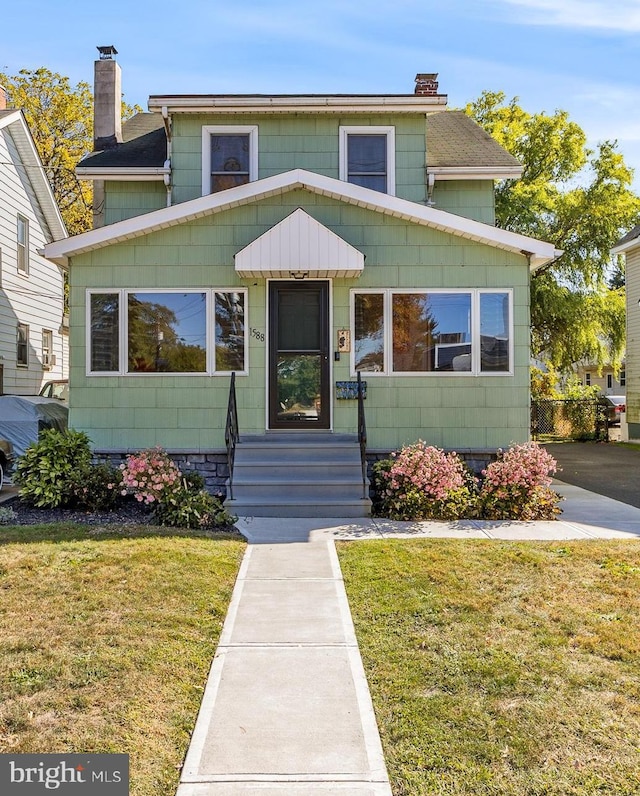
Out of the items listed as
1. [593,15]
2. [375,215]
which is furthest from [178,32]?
[593,15]

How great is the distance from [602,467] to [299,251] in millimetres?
8826

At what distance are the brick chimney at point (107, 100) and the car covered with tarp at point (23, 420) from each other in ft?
18.1

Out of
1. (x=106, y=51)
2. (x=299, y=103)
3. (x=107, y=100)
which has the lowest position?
(x=299, y=103)

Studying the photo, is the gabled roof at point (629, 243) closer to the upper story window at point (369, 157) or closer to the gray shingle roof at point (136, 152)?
the upper story window at point (369, 157)

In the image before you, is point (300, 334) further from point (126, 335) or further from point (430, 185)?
point (430, 185)

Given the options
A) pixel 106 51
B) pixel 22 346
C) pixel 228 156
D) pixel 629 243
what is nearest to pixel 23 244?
pixel 22 346

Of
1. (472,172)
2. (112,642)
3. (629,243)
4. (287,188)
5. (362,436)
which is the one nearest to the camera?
(112,642)

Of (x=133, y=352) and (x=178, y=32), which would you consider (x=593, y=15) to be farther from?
(x=133, y=352)

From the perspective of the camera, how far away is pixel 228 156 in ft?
38.1

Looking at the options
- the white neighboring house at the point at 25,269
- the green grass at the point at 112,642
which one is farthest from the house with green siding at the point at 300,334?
the white neighboring house at the point at 25,269

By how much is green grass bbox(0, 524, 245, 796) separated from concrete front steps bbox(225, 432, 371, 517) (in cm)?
176

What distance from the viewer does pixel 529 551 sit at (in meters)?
6.47

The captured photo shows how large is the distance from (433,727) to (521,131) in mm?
23644

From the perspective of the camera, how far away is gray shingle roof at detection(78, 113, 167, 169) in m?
11.9
